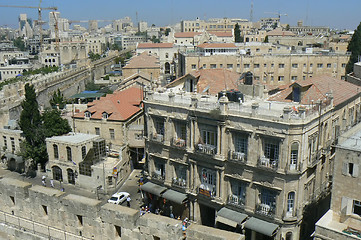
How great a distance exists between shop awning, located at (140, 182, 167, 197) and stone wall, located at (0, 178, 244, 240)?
10.5 m

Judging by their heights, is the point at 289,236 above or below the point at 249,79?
below

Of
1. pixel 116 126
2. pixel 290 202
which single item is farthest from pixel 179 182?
pixel 116 126

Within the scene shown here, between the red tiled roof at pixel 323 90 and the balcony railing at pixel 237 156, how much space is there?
7.40 metres

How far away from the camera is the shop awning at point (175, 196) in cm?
3150

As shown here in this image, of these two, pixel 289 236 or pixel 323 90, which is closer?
pixel 289 236

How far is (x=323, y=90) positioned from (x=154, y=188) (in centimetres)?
1819

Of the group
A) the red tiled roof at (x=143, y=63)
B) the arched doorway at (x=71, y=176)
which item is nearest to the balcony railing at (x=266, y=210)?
the arched doorway at (x=71, y=176)

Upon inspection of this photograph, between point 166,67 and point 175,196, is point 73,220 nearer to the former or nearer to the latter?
point 175,196

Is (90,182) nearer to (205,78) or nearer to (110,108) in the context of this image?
(110,108)

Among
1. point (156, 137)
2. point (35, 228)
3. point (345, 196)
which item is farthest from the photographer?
point (156, 137)

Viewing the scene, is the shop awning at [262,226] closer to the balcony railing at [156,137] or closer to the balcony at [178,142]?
the balcony at [178,142]

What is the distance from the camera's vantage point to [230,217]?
28.1m

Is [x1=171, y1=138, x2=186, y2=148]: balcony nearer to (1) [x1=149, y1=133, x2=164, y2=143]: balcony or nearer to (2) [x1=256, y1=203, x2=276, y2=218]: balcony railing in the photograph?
(1) [x1=149, y1=133, x2=164, y2=143]: balcony

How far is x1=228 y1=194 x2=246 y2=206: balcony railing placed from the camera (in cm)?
2855
